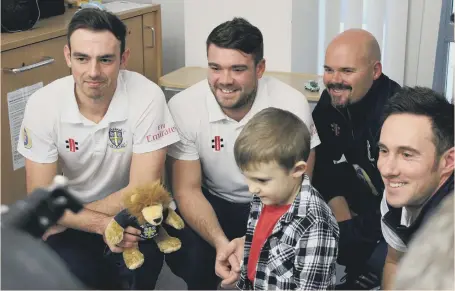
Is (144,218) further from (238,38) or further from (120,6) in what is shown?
(120,6)

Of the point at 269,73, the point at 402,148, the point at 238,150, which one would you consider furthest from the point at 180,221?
the point at 269,73

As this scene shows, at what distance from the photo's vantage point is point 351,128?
3.59 ft

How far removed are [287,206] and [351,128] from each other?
0.35 m

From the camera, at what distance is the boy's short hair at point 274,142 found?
2.48ft

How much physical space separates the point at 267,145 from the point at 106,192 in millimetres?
405

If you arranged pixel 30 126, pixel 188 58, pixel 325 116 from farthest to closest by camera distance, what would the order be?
pixel 188 58
pixel 325 116
pixel 30 126

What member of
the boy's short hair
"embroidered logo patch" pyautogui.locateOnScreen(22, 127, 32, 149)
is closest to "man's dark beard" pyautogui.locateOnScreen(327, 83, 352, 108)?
the boy's short hair

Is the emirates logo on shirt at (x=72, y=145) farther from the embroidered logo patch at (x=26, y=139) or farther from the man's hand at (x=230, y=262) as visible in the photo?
the man's hand at (x=230, y=262)

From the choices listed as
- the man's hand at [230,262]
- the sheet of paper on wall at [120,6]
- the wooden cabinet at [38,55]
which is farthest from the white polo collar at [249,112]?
the sheet of paper on wall at [120,6]

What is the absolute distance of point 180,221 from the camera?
1.00 metres

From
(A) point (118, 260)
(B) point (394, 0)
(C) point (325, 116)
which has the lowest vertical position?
(A) point (118, 260)

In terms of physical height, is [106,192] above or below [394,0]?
below

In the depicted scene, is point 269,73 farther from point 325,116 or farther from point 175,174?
point 175,174

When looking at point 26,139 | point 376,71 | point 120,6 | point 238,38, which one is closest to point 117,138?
point 26,139
